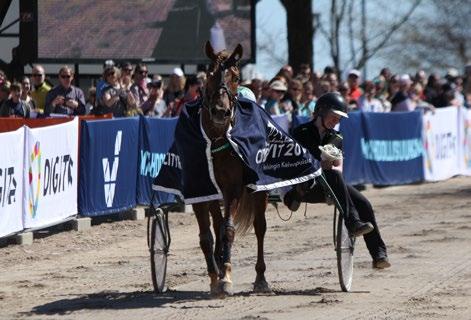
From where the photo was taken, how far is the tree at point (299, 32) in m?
30.6

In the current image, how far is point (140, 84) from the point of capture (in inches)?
802

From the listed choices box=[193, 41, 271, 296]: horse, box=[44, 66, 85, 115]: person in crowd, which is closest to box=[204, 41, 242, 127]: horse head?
box=[193, 41, 271, 296]: horse

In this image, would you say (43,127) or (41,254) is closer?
(41,254)

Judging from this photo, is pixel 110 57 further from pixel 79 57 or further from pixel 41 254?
pixel 41 254

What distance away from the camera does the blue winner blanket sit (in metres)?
11.3

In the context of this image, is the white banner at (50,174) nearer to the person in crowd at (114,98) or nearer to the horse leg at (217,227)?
the person in crowd at (114,98)

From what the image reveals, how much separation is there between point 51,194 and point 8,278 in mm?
3057

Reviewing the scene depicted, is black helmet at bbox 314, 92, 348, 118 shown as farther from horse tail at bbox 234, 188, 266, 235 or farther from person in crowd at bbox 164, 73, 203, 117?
person in crowd at bbox 164, 73, 203, 117

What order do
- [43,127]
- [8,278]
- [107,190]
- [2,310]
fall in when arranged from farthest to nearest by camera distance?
Result: 1. [107,190]
2. [43,127]
3. [8,278]
4. [2,310]

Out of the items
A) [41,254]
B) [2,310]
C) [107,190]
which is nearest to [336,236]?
[2,310]

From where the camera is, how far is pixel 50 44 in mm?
21328

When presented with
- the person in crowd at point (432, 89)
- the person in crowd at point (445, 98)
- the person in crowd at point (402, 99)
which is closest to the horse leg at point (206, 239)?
the person in crowd at point (402, 99)

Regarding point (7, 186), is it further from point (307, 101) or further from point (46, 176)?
point (307, 101)

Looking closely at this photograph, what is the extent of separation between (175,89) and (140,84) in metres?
0.75
